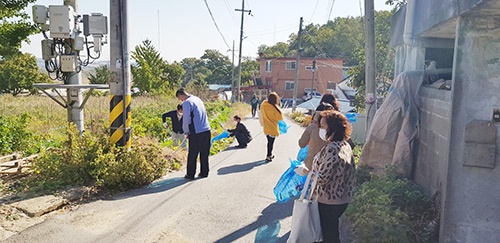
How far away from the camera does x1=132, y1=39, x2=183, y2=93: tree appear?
35.4 meters

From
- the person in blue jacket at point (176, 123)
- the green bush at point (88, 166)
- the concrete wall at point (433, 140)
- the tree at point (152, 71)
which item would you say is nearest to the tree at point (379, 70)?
the person in blue jacket at point (176, 123)

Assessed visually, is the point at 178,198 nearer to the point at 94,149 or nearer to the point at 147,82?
the point at 94,149

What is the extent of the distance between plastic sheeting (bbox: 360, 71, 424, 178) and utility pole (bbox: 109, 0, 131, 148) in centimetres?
417

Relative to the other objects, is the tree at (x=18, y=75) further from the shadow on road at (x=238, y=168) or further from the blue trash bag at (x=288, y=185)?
the blue trash bag at (x=288, y=185)

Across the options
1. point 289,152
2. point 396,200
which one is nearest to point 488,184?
point 396,200

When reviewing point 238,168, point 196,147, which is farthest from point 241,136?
point 196,147

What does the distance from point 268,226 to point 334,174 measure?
67.5 inches

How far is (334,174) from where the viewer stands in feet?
12.1

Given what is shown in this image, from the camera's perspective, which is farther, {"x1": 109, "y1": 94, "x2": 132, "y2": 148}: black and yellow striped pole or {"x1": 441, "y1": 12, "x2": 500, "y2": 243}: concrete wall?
{"x1": 109, "y1": 94, "x2": 132, "y2": 148}: black and yellow striped pole

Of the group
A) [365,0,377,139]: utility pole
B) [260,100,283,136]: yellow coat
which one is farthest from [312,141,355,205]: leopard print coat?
[260,100,283,136]: yellow coat

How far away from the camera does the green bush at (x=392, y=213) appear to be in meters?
3.81

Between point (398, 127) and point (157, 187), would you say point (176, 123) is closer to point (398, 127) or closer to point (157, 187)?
point (157, 187)

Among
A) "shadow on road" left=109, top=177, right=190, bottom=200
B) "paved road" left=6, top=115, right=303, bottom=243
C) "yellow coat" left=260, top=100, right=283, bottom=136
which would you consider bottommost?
"paved road" left=6, top=115, right=303, bottom=243

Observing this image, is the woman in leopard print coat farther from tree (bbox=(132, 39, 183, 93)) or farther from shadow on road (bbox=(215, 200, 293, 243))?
tree (bbox=(132, 39, 183, 93))
